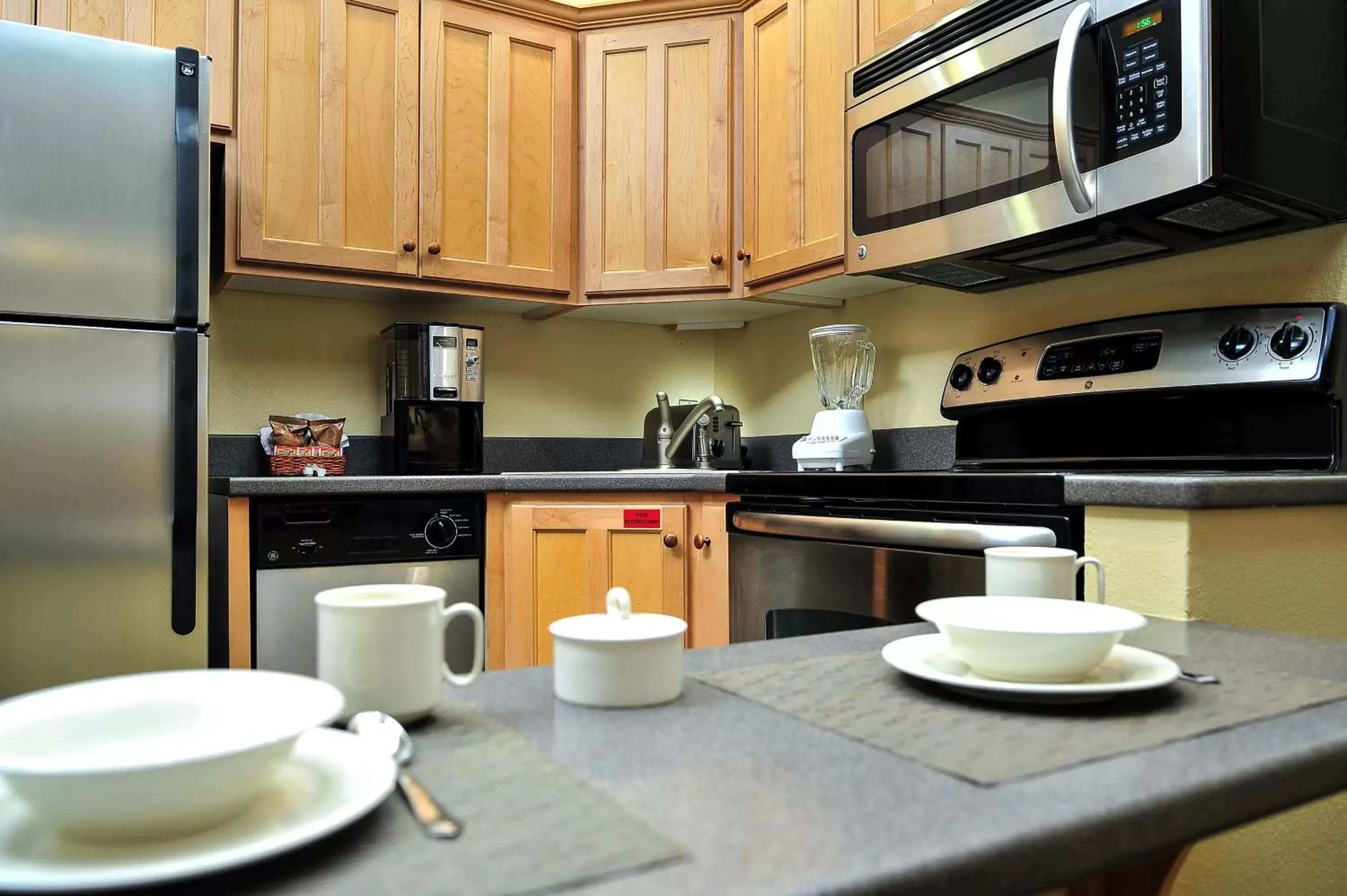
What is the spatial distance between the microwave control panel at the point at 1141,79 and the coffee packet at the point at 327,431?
201 cm

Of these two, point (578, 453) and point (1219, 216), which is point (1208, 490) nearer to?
point (1219, 216)

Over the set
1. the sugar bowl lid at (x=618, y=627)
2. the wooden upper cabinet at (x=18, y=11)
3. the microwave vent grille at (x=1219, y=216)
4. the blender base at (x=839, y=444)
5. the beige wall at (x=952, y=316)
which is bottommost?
the sugar bowl lid at (x=618, y=627)

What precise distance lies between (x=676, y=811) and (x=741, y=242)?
2.48 meters

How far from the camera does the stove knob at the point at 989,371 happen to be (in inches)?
87.5

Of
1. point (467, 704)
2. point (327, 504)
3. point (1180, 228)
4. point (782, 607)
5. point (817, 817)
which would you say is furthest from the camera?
point (327, 504)

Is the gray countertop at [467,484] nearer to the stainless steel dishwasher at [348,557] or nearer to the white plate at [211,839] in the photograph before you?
the stainless steel dishwasher at [348,557]

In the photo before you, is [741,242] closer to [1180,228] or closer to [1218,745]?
[1180,228]

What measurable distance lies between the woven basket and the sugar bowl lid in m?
2.13

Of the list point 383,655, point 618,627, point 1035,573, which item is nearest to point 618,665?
point 618,627

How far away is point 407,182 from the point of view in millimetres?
2629

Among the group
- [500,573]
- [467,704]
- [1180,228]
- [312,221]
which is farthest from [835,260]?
[467,704]

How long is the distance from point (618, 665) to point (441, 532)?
6.30 feet

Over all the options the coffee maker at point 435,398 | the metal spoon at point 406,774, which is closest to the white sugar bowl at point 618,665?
the metal spoon at point 406,774

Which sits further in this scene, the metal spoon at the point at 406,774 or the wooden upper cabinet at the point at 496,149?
the wooden upper cabinet at the point at 496,149
